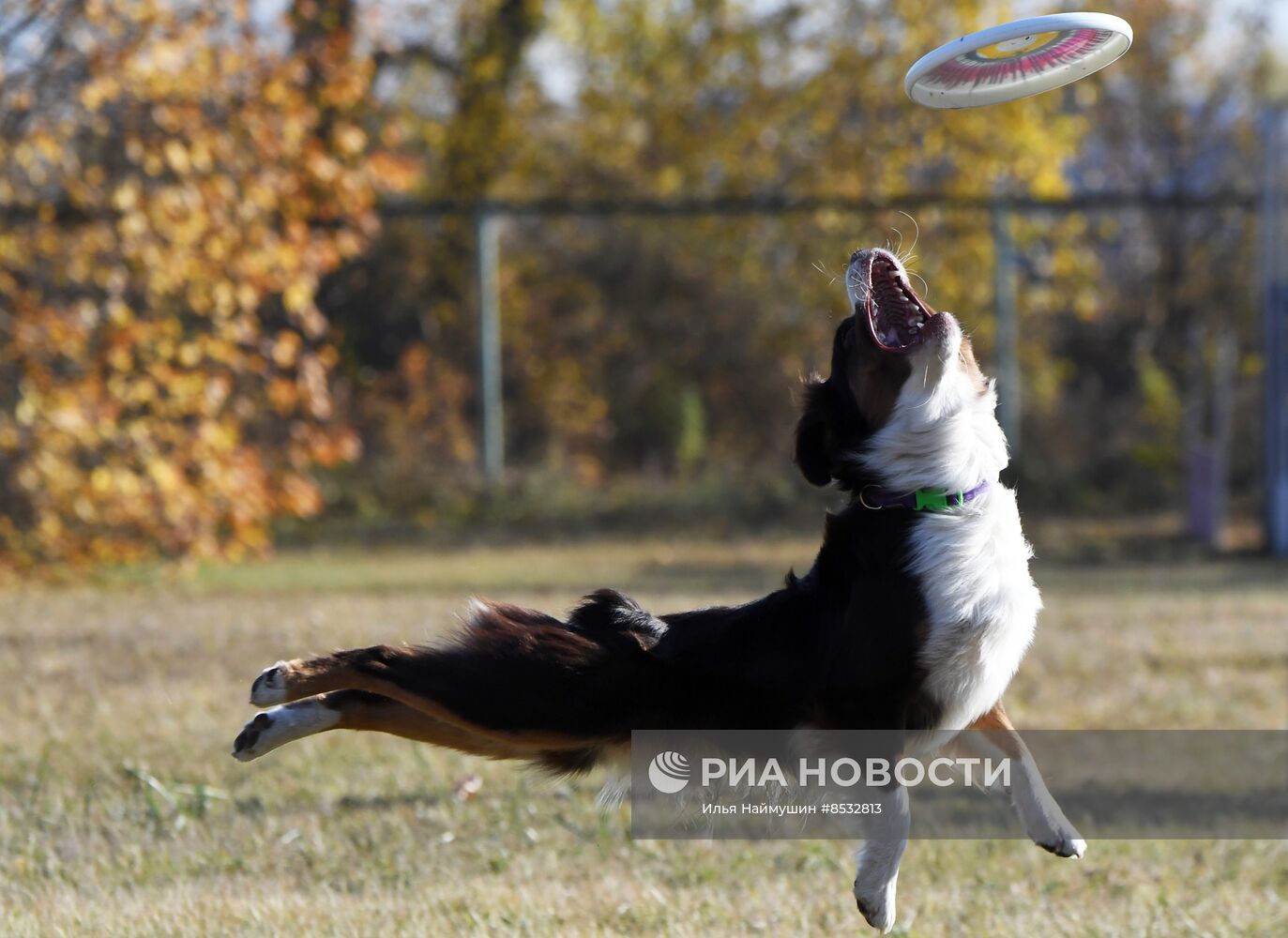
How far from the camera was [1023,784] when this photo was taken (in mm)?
3762

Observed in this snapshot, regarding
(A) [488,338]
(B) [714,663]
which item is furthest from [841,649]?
(A) [488,338]

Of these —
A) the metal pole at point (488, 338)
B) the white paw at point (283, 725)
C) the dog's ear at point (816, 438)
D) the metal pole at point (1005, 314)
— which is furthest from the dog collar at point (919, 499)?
the metal pole at point (488, 338)

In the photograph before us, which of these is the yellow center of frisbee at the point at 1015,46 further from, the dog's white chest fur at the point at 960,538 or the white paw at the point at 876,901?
the white paw at the point at 876,901

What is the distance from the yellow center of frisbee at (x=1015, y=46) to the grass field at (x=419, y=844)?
2.12m

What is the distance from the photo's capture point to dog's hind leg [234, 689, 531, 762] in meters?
3.59

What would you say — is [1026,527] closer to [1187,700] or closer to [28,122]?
[1187,700]

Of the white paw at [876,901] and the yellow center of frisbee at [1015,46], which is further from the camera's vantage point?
the yellow center of frisbee at [1015,46]

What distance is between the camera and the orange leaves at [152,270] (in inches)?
378

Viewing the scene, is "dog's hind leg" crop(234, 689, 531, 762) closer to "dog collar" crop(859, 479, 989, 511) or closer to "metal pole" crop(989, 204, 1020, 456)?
"dog collar" crop(859, 479, 989, 511)

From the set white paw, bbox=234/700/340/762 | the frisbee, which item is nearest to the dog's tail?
white paw, bbox=234/700/340/762

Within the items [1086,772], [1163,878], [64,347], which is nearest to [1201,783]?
[1086,772]

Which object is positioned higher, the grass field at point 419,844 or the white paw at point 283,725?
the white paw at point 283,725

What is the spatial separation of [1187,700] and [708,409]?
892 centimetres

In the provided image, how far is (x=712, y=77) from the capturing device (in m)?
16.2
